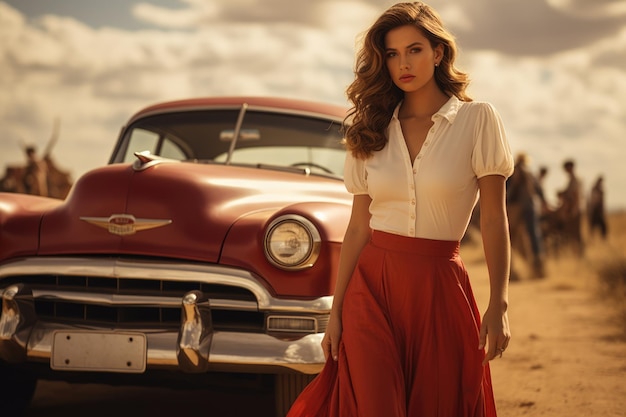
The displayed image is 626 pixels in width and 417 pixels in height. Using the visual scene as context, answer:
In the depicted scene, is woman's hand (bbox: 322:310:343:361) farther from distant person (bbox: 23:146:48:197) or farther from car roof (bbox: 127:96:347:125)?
distant person (bbox: 23:146:48:197)

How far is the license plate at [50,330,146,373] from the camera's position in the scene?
3527 millimetres

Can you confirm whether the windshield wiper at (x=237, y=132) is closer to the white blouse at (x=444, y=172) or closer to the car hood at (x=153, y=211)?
the car hood at (x=153, y=211)

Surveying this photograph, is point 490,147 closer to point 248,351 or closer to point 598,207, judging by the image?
point 248,351

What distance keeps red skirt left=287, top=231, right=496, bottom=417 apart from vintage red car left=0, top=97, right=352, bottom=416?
0.99 m

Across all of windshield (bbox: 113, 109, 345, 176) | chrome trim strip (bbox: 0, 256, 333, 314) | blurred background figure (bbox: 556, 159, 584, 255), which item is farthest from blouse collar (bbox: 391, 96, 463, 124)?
blurred background figure (bbox: 556, 159, 584, 255)

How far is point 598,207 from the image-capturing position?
15.6 m

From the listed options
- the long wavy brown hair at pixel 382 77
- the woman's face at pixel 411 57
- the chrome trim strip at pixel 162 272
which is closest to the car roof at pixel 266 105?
the chrome trim strip at pixel 162 272

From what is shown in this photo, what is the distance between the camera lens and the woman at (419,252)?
7.98 ft

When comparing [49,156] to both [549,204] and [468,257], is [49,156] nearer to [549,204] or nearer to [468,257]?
[468,257]

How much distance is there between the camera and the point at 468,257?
19719mm

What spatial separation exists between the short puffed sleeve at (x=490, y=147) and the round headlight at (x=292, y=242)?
1.22 m

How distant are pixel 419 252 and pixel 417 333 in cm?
24

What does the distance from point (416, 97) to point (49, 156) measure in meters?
19.6

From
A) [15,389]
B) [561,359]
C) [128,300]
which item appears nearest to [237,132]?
[128,300]
